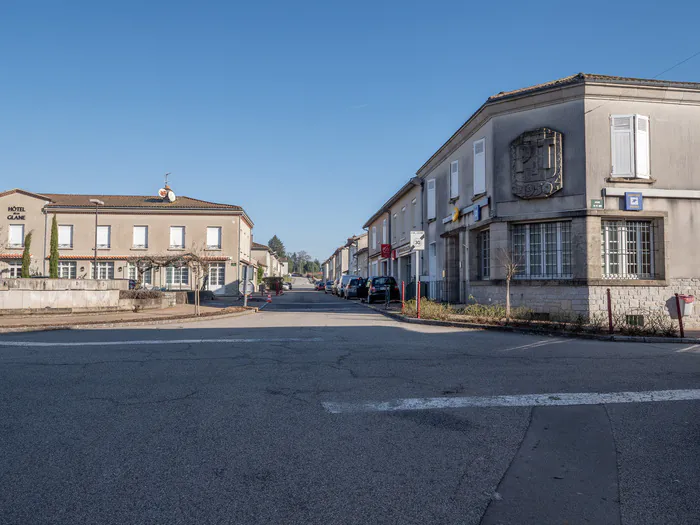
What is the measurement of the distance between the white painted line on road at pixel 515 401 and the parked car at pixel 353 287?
29534 millimetres

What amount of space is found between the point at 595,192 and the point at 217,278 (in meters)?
31.8

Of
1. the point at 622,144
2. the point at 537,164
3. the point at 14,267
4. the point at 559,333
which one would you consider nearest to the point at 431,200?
the point at 537,164

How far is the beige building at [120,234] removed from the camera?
134ft

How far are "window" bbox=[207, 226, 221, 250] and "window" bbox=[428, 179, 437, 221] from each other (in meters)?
22.3

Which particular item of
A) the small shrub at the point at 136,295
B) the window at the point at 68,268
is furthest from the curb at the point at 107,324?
the window at the point at 68,268

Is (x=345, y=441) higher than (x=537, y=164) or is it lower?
lower

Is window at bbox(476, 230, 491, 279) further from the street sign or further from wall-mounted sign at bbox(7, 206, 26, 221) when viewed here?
wall-mounted sign at bbox(7, 206, 26, 221)

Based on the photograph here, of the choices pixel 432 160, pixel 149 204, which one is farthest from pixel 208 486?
pixel 149 204

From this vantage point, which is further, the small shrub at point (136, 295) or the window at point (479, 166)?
the small shrub at point (136, 295)

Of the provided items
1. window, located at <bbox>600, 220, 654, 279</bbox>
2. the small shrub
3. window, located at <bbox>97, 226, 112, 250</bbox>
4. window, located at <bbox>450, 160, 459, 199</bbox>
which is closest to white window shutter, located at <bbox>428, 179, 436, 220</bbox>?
window, located at <bbox>450, 160, 459, 199</bbox>

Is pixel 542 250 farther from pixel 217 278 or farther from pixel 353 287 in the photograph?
pixel 217 278

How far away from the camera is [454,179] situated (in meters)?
21.4

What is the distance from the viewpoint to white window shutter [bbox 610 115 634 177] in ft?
51.5

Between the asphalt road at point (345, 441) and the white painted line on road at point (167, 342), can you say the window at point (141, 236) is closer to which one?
the white painted line on road at point (167, 342)
